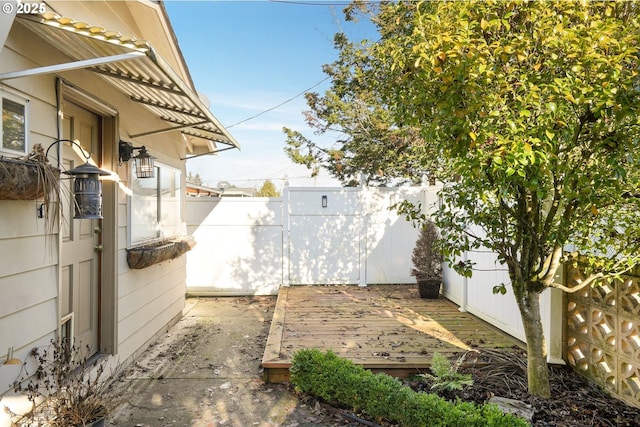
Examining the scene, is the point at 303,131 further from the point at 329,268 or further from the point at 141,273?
the point at 141,273

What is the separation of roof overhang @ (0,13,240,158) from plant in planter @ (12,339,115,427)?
5.75 ft

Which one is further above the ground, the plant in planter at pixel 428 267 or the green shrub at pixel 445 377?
the plant in planter at pixel 428 267

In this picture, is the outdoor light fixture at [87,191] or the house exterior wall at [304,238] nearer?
the outdoor light fixture at [87,191]

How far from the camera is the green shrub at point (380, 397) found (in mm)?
2295

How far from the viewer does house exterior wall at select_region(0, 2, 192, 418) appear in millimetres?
2201

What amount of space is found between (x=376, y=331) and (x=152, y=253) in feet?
8.89

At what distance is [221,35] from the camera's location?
10242 millimetres

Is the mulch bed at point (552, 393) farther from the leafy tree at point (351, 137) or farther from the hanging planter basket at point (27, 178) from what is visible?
the leafy tree at point (351, 137)

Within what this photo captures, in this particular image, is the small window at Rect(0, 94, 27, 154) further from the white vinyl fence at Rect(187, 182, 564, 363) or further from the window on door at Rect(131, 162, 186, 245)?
the white vinyl fence at Rect(187, 182, 564, 363)

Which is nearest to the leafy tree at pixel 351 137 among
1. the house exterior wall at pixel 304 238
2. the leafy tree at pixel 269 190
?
the house exterior wall at pixel 304 238

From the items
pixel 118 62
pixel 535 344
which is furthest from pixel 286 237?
pixel 535 344

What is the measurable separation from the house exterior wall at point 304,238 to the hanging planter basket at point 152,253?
2005 mm

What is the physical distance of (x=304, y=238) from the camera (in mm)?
7211

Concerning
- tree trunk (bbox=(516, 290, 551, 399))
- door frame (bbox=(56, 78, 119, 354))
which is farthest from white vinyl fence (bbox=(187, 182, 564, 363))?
tree trunk (bbox=(516, 290, 551, 399))
